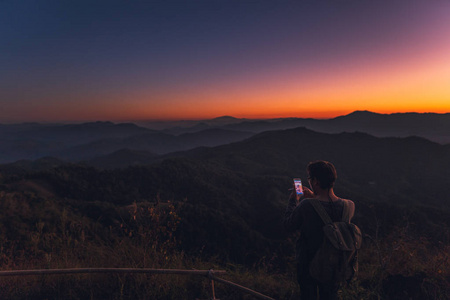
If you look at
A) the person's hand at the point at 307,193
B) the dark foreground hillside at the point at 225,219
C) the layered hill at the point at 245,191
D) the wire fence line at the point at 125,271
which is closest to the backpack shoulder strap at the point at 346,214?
the person's hand at the point at 307,193

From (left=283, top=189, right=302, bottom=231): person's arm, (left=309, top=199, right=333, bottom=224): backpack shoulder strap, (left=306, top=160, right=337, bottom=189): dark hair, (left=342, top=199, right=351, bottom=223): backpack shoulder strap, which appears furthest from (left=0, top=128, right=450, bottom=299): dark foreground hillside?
(left=306, top=160, right=337, bottom=189): dark hair

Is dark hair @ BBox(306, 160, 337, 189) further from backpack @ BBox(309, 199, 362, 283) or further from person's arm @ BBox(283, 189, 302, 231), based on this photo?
person's arm @ BBox(283, 189, 302, 231)

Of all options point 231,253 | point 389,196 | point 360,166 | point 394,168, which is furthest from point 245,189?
point 394,168

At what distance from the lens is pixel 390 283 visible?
3.59 metres

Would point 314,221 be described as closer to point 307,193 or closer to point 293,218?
point 293,218

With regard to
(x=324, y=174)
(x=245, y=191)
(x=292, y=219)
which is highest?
(x=324, y=174)

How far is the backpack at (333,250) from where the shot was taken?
1.90 meters

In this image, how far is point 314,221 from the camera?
2.04 meters

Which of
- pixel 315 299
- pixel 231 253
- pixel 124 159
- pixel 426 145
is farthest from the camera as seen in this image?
pixel 124 159

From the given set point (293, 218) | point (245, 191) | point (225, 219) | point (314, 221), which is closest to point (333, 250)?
point (314, 221)

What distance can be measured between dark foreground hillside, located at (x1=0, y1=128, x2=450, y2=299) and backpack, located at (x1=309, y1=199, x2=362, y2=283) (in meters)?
1.48

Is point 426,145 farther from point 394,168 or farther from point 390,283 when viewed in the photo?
point 390,283

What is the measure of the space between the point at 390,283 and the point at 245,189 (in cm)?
3245

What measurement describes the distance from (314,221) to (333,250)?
30 cm
